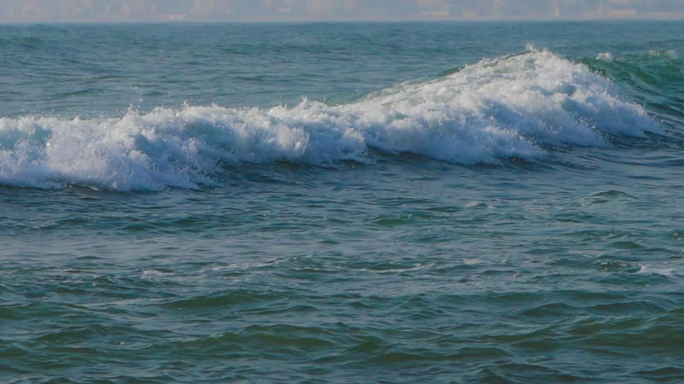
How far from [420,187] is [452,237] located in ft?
10.7

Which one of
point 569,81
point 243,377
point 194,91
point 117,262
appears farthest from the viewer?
point 194,91

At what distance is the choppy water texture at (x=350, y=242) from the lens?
23.1 feet

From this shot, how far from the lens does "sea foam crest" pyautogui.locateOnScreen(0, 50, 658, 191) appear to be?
13.3 metres

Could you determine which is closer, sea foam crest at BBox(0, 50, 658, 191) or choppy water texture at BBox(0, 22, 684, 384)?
choppy water texture at BBox(0, 22, 684, 384)

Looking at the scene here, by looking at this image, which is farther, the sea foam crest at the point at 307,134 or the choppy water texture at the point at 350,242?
the sea foam crest at the point at 307,134

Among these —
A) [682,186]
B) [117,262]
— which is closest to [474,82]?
[682,186]

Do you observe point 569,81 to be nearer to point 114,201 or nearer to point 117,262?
point 114,201

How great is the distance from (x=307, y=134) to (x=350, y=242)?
230 inches

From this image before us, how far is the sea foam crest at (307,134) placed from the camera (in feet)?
43.7

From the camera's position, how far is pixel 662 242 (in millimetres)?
10180

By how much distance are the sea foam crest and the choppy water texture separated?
5 cm

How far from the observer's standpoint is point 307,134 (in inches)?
623

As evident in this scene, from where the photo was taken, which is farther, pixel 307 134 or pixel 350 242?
pixel 307 134

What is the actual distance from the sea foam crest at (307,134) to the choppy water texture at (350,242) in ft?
0.15
